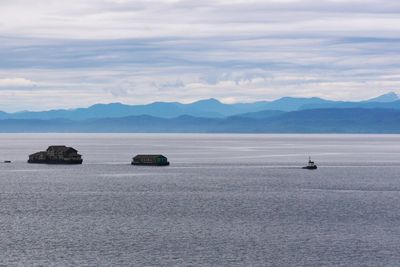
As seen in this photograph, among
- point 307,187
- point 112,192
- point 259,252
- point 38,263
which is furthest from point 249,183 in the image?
point 38,263

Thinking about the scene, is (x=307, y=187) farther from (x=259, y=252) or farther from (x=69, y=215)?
(x=259, y=252)

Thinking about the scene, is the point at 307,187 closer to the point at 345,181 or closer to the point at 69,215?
the point at 345,181

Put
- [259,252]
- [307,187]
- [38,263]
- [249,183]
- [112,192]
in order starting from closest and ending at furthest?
1. [38,263]
2. [259,252]
3. [112,192]
4. [307,187]
5. [249,183]

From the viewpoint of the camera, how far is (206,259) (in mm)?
83750

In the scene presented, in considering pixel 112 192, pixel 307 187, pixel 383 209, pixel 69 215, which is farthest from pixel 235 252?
pixel 307 187

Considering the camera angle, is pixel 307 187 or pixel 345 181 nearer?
pixel 307 187

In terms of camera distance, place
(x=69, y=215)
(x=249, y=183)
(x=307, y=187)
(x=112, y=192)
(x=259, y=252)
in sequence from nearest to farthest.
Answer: (x=259, y=252) < (x=69, y=215) < (x=112, y=192) < (x=307, y=187) < (x=249, y=183)

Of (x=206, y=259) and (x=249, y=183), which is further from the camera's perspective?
(x=249, y=183)

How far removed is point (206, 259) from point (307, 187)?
95691 millimetres

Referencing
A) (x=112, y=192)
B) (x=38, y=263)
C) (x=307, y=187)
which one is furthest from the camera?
(x=307, y=187)

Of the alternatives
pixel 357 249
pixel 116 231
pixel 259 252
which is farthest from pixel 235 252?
pixel 116 231

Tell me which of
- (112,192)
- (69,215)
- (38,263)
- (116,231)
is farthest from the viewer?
(112,192)

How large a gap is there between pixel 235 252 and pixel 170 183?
99952 mm

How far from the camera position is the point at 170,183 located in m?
187
